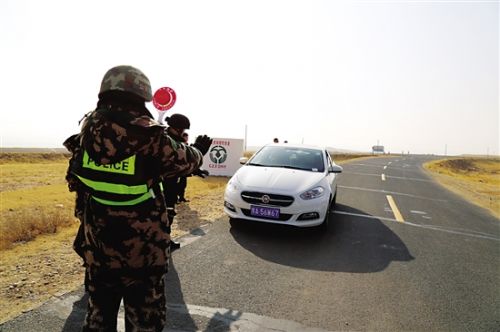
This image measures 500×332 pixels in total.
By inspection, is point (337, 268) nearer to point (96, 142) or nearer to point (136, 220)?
point (136, 220)

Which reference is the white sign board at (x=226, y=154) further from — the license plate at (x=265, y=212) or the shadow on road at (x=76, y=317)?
the shadow on road at (x=76, y=317)

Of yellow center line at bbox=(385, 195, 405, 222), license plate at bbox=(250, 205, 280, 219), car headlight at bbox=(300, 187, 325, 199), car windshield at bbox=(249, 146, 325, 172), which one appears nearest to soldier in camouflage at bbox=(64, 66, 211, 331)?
license plate at bbox=(250, 205, 280, 219)

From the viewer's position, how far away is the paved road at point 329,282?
342 cm

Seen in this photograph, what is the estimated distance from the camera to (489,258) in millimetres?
5914

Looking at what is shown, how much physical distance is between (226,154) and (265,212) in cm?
971

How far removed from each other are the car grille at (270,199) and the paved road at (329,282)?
0.63 meters

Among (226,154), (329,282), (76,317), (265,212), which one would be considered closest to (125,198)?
(76,317)

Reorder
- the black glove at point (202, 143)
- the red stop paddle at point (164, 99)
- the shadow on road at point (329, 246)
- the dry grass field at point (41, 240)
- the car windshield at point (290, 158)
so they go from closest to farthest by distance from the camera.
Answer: the black glove at point (202, 143), the dry grass field at point (41, 240), the shadow on road at point (329, 246), the car windshield at point (290, 158), the red stop paddle at point (164, 99)

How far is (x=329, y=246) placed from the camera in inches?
233

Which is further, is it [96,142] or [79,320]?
[79,320]

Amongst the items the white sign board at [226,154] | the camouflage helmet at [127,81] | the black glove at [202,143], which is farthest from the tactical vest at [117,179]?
the white sign board at [226,154]

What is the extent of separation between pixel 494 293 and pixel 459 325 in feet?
4.21

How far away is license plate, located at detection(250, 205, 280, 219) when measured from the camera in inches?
233

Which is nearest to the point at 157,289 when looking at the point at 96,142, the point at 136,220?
the point at 136,220
